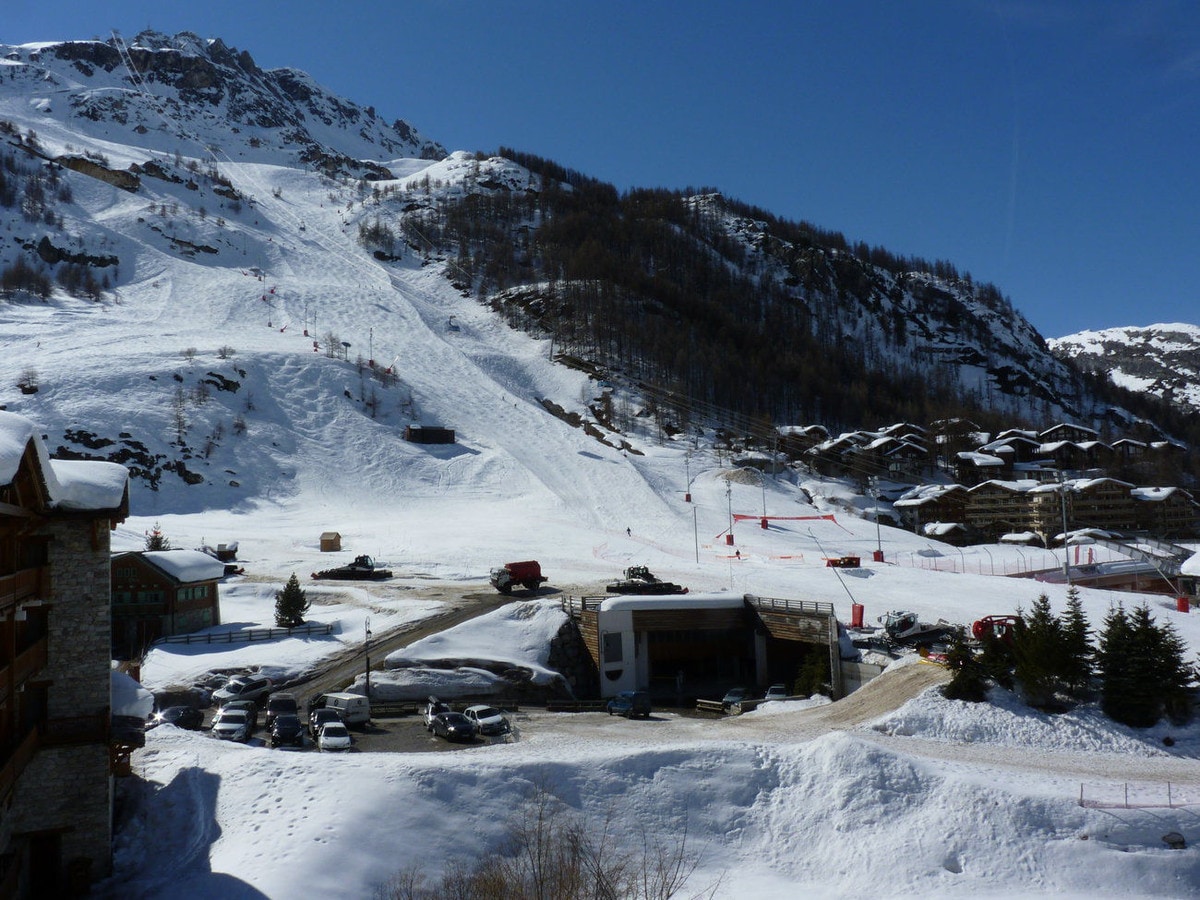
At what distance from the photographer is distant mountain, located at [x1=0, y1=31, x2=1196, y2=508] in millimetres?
83062

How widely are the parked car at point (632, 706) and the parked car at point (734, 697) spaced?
12.2 feet

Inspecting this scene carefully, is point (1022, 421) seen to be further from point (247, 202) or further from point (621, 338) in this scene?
point (247, 202)

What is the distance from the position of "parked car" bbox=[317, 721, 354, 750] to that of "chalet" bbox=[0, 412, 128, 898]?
589 centimetres

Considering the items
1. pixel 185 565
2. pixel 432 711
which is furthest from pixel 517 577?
pixel 432 711

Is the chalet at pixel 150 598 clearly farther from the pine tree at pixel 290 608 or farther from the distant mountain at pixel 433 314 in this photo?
the distant mountain at pixel 433 314

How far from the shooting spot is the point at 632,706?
97.7ft

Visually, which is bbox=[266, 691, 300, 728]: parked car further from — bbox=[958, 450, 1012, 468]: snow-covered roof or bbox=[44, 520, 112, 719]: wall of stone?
bbox=[958, 450, 1012, 468]: snow-covered roof

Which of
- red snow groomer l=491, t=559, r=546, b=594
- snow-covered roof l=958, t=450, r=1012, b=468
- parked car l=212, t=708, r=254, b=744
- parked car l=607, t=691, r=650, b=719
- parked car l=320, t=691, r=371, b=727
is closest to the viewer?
parked car l=212, t=708, r=254, b=744

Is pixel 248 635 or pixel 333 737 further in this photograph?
pixel 248 635

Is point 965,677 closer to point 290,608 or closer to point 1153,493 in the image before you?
point 290,608

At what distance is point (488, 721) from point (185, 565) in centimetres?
1951

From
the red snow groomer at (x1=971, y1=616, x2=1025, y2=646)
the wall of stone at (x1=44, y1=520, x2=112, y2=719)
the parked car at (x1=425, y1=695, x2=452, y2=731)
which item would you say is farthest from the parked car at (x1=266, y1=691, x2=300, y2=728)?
the red snow groomer at (x1=971, y1=616, x2=1025, y2=646)

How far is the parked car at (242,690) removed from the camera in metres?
29.1

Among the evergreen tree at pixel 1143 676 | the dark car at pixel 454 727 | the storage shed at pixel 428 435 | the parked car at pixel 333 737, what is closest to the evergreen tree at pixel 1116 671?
the evergreen tree at pixel 1143 676
